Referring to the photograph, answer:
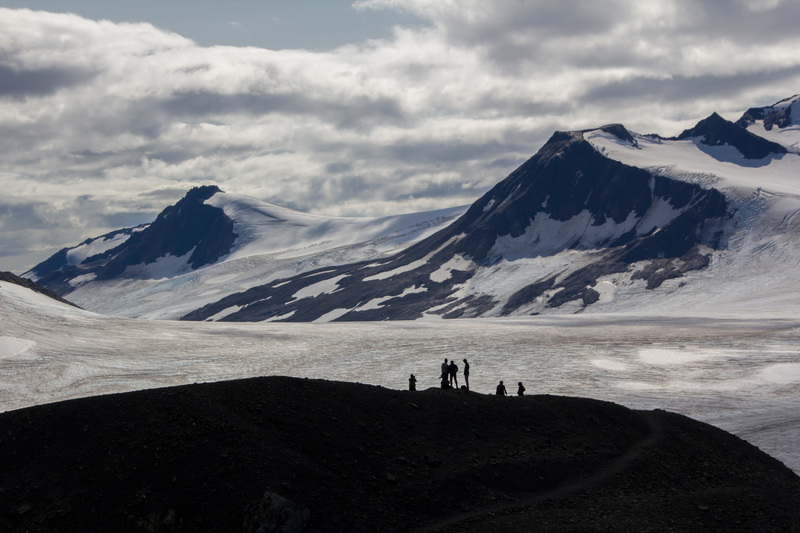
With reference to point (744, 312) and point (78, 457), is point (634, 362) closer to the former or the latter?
point (744, 312)

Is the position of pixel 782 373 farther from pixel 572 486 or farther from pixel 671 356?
pixel 572 486

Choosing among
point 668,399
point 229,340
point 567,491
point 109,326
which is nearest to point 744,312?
point 668,399

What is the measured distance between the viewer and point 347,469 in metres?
24.9

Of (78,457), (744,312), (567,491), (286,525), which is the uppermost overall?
(78,457)

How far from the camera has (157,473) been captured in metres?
23.0

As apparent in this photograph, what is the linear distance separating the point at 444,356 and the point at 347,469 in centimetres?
5649

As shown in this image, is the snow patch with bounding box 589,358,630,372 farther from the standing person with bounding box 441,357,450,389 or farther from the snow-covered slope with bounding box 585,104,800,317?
the snow-covered slope with bounding box 585,104,800,317

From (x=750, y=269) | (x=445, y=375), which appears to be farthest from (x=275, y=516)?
(x=750, y=269)

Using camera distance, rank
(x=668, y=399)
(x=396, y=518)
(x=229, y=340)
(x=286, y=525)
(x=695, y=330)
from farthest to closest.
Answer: (x=695, y=330), (x=229, y=340), (x=668, y=399), (x=396, y=518), (x=286, y=525)

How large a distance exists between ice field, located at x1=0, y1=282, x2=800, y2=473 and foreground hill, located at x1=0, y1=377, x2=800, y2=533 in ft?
62.0

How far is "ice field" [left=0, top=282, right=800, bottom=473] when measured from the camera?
6166cm

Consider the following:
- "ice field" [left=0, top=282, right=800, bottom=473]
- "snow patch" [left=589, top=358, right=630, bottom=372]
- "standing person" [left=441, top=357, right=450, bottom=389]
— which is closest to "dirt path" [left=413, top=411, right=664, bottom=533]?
"standing person" [left=441, top=357, right=450, bottom=389]

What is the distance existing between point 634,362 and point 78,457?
2583 inches

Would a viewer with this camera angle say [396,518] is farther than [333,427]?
No
